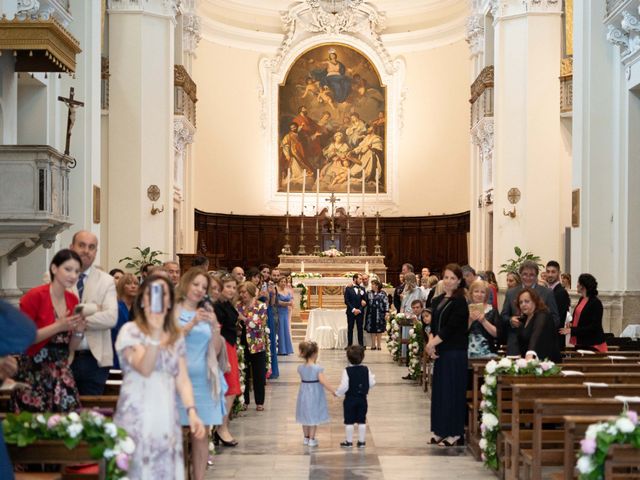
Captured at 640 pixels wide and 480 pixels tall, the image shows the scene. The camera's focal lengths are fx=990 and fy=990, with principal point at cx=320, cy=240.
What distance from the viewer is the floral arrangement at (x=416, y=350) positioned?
605 inches

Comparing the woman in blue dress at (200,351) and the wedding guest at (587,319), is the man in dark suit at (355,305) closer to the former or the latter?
the wedding guest at (587,319)

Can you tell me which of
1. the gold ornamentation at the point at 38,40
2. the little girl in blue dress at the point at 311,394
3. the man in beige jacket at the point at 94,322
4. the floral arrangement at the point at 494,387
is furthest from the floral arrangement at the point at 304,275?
the man in beige jacket at the point at 94,322

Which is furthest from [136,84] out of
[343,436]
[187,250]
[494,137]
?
[343,436]

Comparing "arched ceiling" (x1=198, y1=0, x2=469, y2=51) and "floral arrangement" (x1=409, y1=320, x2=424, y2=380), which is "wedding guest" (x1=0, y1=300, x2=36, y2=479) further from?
"arched ceiling" (x1=198, y1=0, x2=469, y2=51)

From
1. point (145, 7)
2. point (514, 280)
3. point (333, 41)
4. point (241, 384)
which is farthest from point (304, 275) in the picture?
point (241, 384)

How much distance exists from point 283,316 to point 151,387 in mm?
13557

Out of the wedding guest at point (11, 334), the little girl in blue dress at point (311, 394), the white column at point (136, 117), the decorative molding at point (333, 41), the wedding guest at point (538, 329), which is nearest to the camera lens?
the wedding guest at point (11, 334)

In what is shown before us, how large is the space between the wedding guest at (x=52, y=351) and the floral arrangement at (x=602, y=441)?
10.2 ft

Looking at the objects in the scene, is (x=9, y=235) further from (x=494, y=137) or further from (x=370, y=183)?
(x=370, y=183)

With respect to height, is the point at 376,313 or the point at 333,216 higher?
the point at 333,216

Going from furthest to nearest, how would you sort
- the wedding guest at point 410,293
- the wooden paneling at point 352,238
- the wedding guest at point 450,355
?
the wooden paneling at point 352,238 → the wedding guest at point 410,293 → the wedding guest at point 450,355

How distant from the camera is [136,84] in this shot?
23469 mm

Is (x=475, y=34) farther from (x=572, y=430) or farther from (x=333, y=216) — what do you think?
(x=572, y=430)

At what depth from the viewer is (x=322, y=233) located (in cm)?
3169
